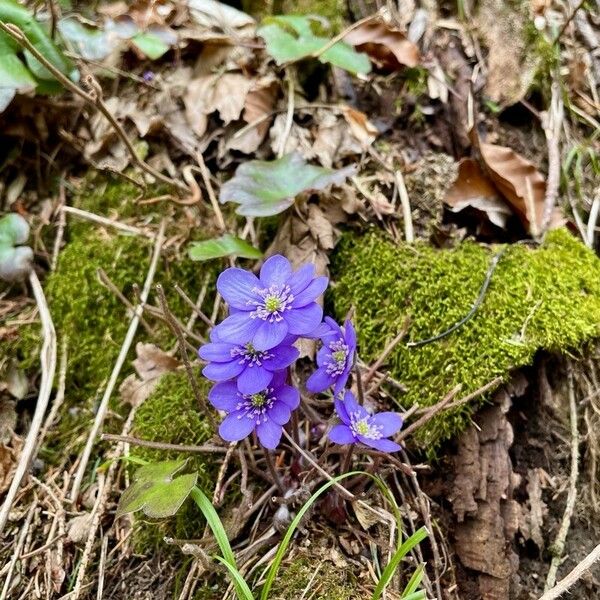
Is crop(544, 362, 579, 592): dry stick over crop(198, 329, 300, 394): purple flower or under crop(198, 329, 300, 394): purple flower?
under

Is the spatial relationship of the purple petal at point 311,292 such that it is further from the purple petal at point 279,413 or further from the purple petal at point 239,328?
the purple petal at point 279,413

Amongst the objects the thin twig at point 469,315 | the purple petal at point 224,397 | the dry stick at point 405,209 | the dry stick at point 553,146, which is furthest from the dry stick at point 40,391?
the dry stick at point 553,146

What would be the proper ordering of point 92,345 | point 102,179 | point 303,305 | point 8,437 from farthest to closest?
point 102,179, point 92,345, point 8,437, point 303,305

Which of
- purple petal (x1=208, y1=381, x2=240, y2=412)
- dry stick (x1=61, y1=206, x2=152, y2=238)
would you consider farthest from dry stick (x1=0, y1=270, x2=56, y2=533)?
purple petal (x1=208, y1=381, x2=240, y2=412)

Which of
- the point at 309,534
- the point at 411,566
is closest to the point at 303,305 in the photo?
the point at 309,534

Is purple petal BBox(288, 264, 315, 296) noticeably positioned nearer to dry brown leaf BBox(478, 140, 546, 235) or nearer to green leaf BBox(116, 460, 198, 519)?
green leaf BBox(116, 460, 198, 519)

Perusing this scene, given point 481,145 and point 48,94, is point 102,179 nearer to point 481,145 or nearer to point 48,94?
point 48,94
